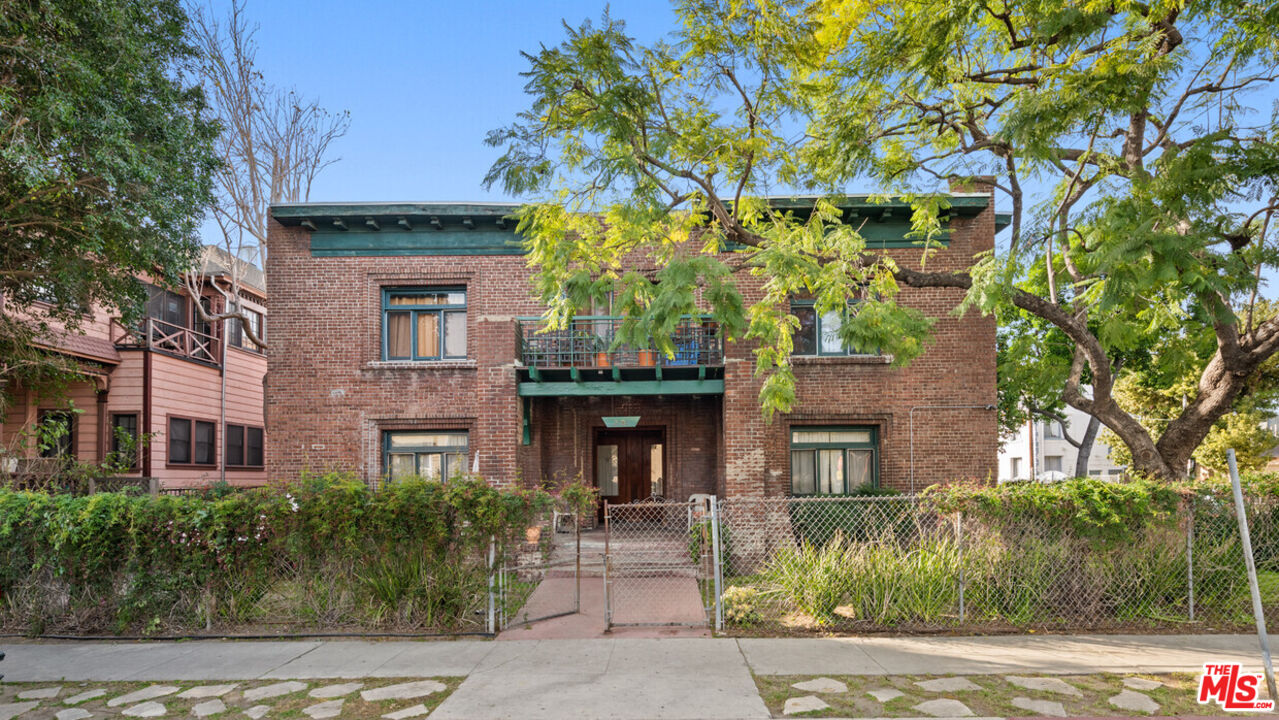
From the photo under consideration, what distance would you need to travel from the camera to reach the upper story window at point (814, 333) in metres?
15.4

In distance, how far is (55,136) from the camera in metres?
10.4

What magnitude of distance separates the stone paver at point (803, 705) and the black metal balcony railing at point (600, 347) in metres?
8.73

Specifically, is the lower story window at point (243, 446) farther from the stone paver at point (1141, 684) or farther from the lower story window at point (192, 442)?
the stone paver at point (1141, 684)

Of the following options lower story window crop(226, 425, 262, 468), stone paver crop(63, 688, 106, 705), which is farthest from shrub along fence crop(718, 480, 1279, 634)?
lower story window crop(226, 425, 262, 468)

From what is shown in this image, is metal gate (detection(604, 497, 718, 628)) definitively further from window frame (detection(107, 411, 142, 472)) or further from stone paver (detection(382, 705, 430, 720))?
window frame (detection(107, 411, 142, 472))

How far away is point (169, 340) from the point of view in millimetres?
19250

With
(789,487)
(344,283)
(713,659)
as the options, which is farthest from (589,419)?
(713,659)

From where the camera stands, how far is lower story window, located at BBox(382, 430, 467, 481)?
15.6 meters

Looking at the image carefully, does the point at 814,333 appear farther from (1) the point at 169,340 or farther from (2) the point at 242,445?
(2) the point at 242,445

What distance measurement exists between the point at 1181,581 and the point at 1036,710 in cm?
434

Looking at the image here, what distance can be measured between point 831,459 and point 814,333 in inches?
99.5

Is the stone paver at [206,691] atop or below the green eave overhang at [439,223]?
below

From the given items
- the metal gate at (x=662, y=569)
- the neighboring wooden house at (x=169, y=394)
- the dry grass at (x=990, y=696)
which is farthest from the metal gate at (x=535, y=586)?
the neighboring wooden house at (x=169, y=394)

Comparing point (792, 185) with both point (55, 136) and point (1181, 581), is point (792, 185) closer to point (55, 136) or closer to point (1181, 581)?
point (1181, 581)
